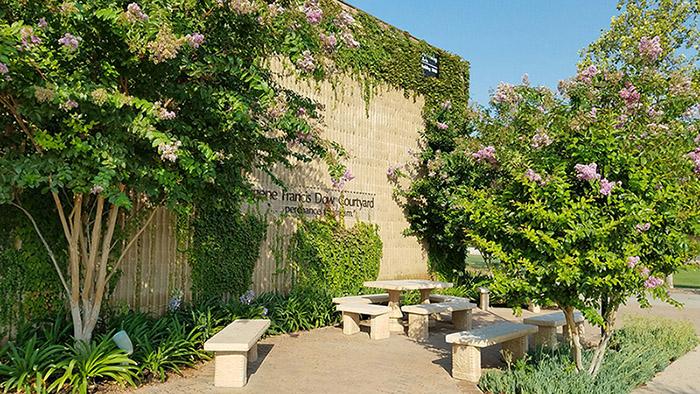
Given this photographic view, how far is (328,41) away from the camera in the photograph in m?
5.77

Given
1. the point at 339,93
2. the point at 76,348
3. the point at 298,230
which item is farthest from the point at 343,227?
the point at 76,348

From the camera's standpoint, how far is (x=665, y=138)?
212 inches

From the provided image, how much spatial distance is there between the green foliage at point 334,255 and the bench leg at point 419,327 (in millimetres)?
1880

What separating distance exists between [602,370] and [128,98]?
17.4ft

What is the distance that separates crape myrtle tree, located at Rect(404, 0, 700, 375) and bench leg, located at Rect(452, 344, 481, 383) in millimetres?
851

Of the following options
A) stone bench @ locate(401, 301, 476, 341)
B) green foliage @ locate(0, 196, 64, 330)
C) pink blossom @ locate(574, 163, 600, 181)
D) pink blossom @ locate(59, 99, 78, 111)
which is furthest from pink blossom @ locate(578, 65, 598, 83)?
green foliage @ locate(0, 196, 64, 330)

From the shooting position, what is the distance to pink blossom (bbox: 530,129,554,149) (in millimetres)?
5621

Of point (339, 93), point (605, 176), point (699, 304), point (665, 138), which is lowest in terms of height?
point (699, 304)

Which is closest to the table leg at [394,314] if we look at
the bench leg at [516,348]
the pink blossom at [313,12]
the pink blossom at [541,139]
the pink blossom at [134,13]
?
the bench leg at [516,348]

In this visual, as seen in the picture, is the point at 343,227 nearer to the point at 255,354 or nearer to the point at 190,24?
the point at 255,354

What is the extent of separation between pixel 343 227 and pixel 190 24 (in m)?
5.91

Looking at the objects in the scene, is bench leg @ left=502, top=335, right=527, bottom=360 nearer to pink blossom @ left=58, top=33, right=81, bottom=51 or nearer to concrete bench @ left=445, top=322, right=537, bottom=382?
concrete bench @ left=445, top=322, right=537, bottom=382

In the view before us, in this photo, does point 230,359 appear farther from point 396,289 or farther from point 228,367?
point 396,289

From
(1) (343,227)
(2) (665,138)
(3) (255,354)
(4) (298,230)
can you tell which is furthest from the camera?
(1) (343,227)
